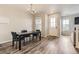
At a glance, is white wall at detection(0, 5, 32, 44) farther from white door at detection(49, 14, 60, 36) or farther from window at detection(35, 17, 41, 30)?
white door at detection(49, 14, 60, 36)

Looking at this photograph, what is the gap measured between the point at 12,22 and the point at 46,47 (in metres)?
1.11

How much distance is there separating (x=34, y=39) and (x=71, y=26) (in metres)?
1.08

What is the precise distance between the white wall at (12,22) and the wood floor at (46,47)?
267mm

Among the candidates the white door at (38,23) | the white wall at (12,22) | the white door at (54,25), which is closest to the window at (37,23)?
the white door at (38,23)

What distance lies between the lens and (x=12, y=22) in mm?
2533

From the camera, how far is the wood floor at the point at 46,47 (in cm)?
234

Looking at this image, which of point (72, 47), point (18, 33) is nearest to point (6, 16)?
point (18, 33)

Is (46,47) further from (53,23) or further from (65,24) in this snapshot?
(65,24)

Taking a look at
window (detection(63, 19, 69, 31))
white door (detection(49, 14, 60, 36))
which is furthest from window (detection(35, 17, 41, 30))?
window (detection(63, 19, 69, 31))

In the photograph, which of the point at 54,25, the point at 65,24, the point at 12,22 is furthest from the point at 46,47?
the point at 12,22

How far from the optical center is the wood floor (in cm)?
234

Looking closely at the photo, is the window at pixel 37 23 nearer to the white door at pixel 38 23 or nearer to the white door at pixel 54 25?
the white door at pixel 38 23
